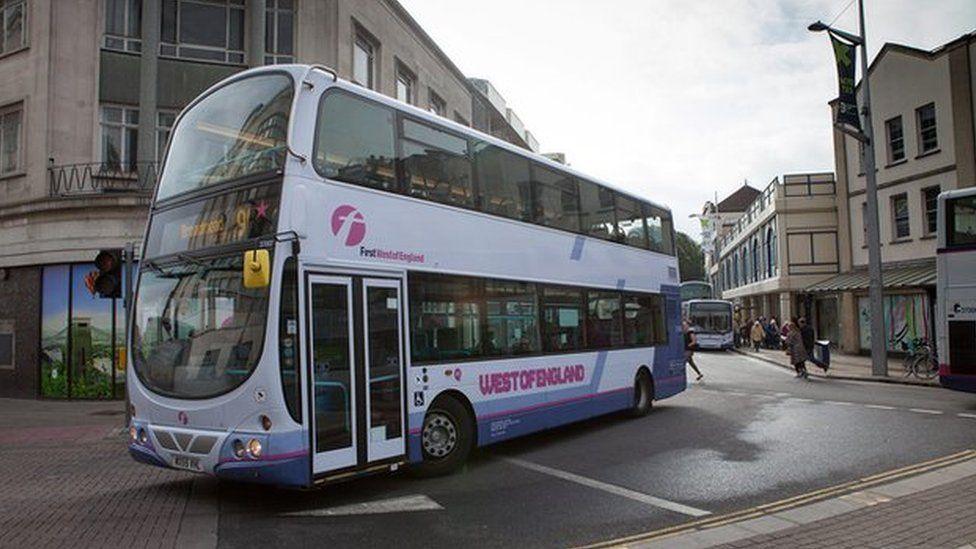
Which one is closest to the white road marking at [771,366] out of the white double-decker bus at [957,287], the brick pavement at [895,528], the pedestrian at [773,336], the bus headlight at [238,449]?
the pedestrian at [773,336]

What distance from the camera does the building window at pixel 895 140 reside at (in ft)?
86.9

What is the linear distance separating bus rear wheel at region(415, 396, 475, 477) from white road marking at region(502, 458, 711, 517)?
2.97 feet

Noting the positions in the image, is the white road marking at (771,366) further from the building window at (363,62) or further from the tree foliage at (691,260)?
the tree foliage at (691,260)

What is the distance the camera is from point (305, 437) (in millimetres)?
6461

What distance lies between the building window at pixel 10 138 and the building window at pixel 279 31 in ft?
21.6

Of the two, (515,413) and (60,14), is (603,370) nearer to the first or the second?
(515,413)

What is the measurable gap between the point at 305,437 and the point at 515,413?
360 cm

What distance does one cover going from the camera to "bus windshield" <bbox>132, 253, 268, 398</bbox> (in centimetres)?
645

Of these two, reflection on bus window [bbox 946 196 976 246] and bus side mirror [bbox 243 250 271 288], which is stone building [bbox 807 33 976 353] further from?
bus side mirror [bbox 243 250 271 288]

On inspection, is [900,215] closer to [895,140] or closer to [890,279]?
[895,140]

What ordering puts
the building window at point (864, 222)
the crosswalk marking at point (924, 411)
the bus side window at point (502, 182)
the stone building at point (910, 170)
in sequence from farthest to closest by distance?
the building window at point (864, 222) < the stone building at point (910, 170) < the crosswalk marking at point (924, 411) < the bus side window at point (502, 182)

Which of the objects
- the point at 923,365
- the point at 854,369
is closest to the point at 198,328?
the point at 923,365

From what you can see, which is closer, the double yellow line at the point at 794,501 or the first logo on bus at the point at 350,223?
the double yellow line at the point at 794,501

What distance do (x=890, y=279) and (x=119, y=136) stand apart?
80.2 feet
